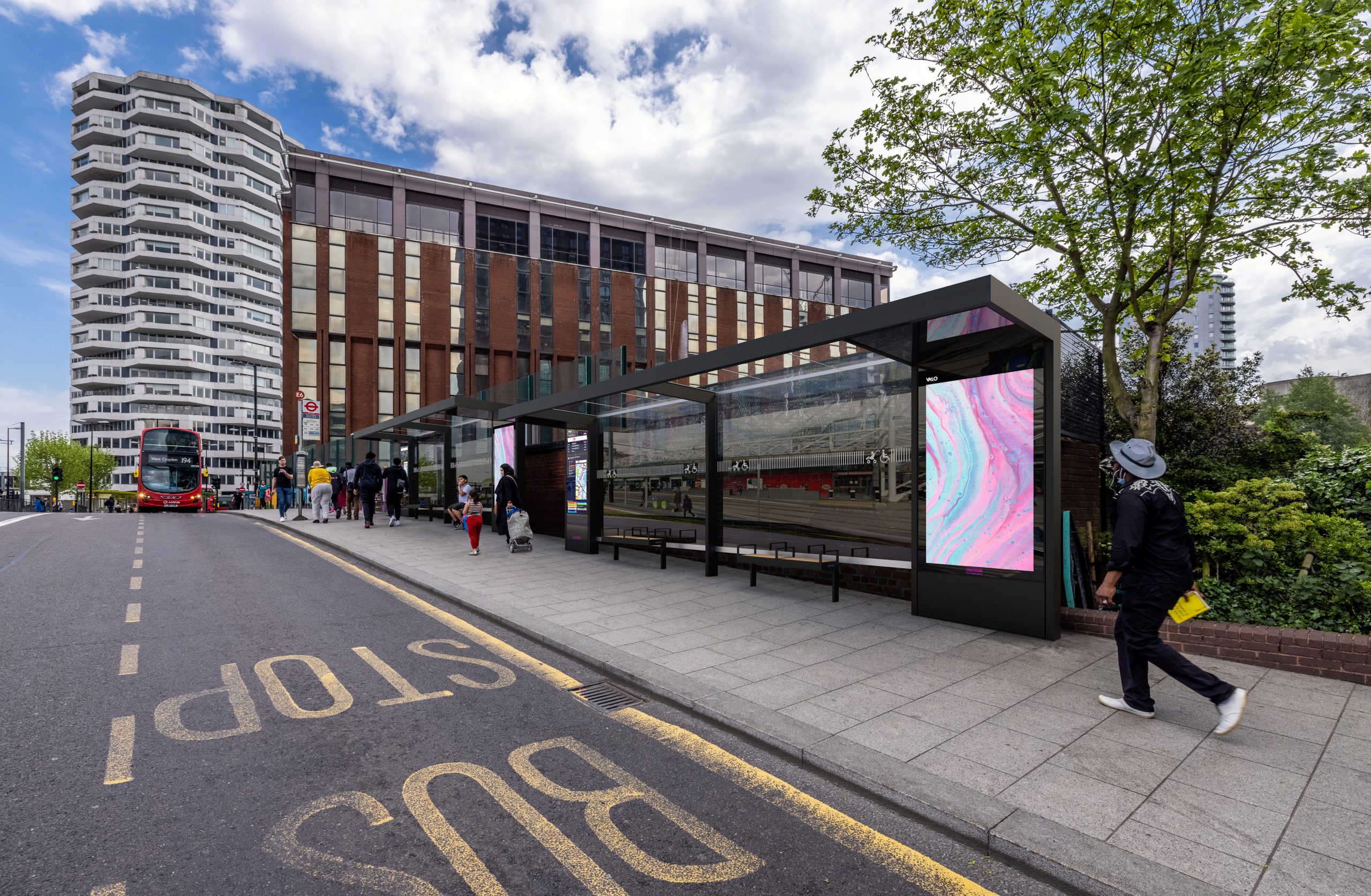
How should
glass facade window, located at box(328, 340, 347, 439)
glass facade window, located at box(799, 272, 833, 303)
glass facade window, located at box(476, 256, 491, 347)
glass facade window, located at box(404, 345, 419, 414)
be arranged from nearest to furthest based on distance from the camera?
1. glass facade window, located at box(328, 340, 347, 439)
2. glass facade window, located at box(404, 345, 419, 414)
3. glass facade window, located at box(476, 256, 491, 347)
4. glass facade window, located at box(799, 272, 833, 303)

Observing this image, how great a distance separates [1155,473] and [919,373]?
2861 mm

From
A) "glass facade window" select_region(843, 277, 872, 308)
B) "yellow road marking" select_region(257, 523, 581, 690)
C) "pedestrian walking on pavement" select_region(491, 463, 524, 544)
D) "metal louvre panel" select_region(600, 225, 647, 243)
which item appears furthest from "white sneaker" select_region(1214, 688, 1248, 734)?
"glass facade window" select_region(843, 277, 872, 308)

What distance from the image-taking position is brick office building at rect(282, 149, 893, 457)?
137 feet

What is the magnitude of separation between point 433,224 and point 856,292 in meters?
40.0

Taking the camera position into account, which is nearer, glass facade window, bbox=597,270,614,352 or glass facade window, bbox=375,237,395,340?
glass facade window, bbox=375,237,395,340

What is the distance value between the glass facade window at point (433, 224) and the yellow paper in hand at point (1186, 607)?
49.3m

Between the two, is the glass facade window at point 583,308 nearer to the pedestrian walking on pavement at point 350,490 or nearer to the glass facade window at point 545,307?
the glass facade window at point 545,307

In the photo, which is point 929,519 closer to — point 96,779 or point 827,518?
point 827,518

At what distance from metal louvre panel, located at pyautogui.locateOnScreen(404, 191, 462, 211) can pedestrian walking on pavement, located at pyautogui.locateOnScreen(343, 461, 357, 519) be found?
29917mm

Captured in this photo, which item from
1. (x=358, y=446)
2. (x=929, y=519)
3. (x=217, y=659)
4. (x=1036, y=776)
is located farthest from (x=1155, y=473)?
(x=358, y=446)

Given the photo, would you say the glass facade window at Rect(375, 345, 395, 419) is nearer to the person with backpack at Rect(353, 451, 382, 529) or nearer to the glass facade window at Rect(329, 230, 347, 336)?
the glass facade window at Rect(329, 230, 347, 336)

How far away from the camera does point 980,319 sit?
5887 mm

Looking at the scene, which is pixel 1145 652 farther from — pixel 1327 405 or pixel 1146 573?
pixel 1327 405

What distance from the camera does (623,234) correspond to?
54156 mm
